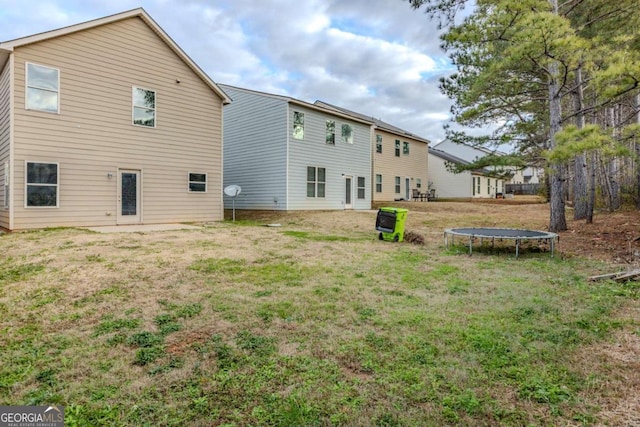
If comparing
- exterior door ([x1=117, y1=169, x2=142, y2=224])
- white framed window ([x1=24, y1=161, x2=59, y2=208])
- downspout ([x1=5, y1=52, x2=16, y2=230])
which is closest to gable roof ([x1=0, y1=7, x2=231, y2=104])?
downspout ([x1=5, y1=52, x2=16, y2=230])

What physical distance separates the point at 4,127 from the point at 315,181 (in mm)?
10916

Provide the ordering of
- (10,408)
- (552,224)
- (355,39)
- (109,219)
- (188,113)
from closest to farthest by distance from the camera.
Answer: (10,408) < (552,224) < (109,219) < (188,113) < (355,39)

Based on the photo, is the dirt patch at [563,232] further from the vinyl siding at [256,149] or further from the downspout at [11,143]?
the downspout at [11,143]

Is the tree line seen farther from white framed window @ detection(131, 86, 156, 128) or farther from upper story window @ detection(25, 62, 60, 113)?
upper story window @ detection(25, 62, 60, 113)

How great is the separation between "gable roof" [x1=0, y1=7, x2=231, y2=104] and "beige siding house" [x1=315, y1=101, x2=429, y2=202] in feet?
32.6

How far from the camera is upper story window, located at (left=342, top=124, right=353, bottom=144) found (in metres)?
17.9

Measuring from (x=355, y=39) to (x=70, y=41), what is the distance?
535 inches

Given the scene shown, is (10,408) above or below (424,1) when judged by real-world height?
below

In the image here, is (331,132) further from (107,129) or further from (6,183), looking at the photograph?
(6,183)

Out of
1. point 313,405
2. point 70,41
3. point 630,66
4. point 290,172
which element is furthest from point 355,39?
point 313,405

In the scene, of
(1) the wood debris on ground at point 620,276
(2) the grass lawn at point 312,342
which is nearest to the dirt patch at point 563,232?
(1) the wood debris on ground at point 620,276

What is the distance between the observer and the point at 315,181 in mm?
16547

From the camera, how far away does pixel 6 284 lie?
4.74 metres

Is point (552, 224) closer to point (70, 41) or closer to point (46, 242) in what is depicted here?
point (46, 242)
